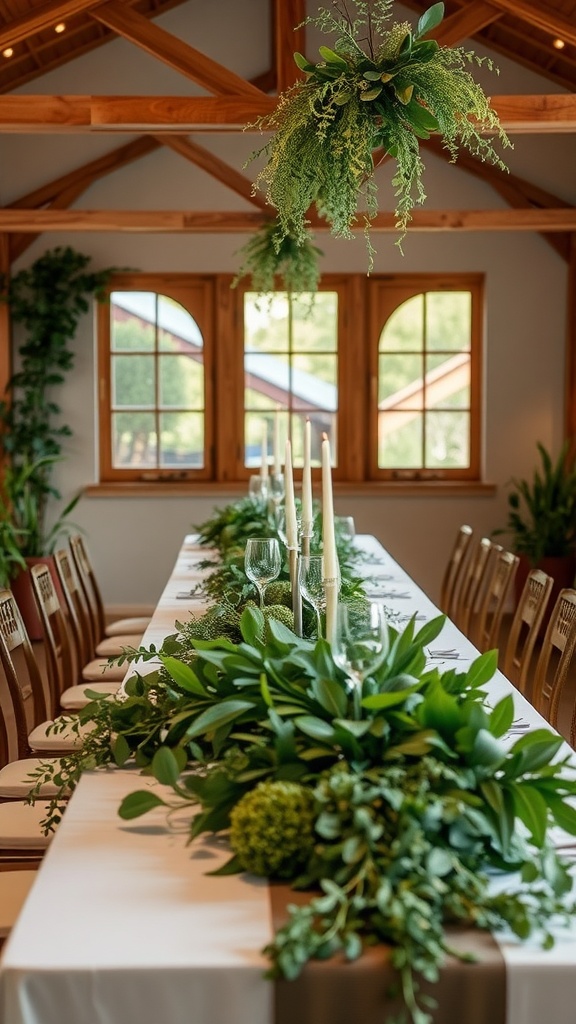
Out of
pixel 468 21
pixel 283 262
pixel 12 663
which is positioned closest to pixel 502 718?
pixel 12 663

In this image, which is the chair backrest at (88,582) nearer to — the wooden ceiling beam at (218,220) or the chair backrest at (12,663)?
the chair backrest at (12,663)

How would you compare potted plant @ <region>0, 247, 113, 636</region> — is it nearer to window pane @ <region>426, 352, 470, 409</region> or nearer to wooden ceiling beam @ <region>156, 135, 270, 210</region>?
wooden ceiling beam @ <region>156, 135, 270, 210</region>

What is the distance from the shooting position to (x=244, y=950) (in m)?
1.37

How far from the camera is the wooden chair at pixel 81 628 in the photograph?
445 centimetres

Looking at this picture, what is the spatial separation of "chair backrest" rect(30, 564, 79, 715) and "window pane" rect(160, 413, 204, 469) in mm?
3857

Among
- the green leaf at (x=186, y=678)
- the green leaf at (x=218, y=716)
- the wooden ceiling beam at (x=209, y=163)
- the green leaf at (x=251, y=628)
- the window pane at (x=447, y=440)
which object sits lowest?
the green leaf at (x=218, y=716)

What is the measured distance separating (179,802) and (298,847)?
15.3 inches

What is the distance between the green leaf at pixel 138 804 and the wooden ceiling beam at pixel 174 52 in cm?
382

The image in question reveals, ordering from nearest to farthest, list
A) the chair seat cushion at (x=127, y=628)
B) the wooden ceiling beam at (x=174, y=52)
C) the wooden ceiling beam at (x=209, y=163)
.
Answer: the wooden ceiling beam at (x=174, y=52)
the chair seat cushion at (x=127, y=628)
the wooden ceiling beam at (x=209, y=163)

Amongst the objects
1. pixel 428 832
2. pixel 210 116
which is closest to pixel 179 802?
pixel 428 832

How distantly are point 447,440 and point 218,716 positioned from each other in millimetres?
6828

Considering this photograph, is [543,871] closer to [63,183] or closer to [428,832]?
[428,832]

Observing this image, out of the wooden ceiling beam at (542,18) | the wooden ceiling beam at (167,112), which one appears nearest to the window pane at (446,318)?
the wooden ceiling beam at (542,18)

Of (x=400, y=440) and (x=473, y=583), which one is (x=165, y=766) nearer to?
(x=473, y=583)
